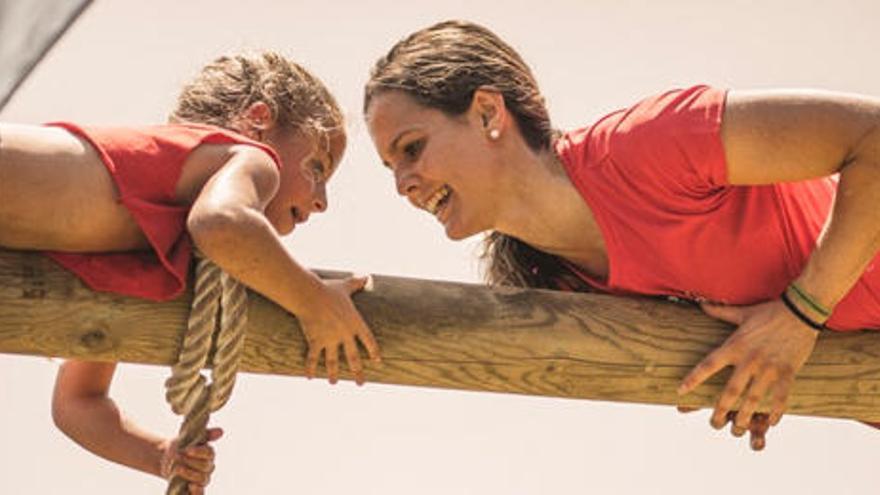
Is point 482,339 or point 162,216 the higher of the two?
point 162,216

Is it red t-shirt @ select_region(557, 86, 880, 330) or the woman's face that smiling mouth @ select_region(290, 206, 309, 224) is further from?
red t-shirt @ select_region(557, 86, 880, 330)

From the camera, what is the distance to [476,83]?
1.76m

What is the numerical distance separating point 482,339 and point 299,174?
35cm

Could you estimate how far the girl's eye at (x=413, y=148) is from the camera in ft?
5.67

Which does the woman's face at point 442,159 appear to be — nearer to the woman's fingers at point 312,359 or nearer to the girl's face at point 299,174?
the girl's face at point 299,174

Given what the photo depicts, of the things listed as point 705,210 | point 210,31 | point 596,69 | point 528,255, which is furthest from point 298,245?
point 705,210

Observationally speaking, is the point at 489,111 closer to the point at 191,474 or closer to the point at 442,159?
the point at 442,159

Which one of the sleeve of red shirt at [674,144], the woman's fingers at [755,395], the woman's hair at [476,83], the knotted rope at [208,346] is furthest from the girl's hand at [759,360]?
the knotted rope at [208,346]

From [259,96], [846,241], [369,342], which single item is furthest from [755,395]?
[259,96]

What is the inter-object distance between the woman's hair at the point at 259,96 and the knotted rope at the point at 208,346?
1.35 feet

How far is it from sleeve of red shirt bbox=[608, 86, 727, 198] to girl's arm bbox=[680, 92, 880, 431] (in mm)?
13

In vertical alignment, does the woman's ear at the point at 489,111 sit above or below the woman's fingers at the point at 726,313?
above

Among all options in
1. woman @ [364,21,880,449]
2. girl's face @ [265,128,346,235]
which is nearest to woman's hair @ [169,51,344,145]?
girl's face @ [265,128,346,235]

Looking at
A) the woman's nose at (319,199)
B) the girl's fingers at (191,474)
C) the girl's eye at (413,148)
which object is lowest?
the girl's fingers at (191,474)
